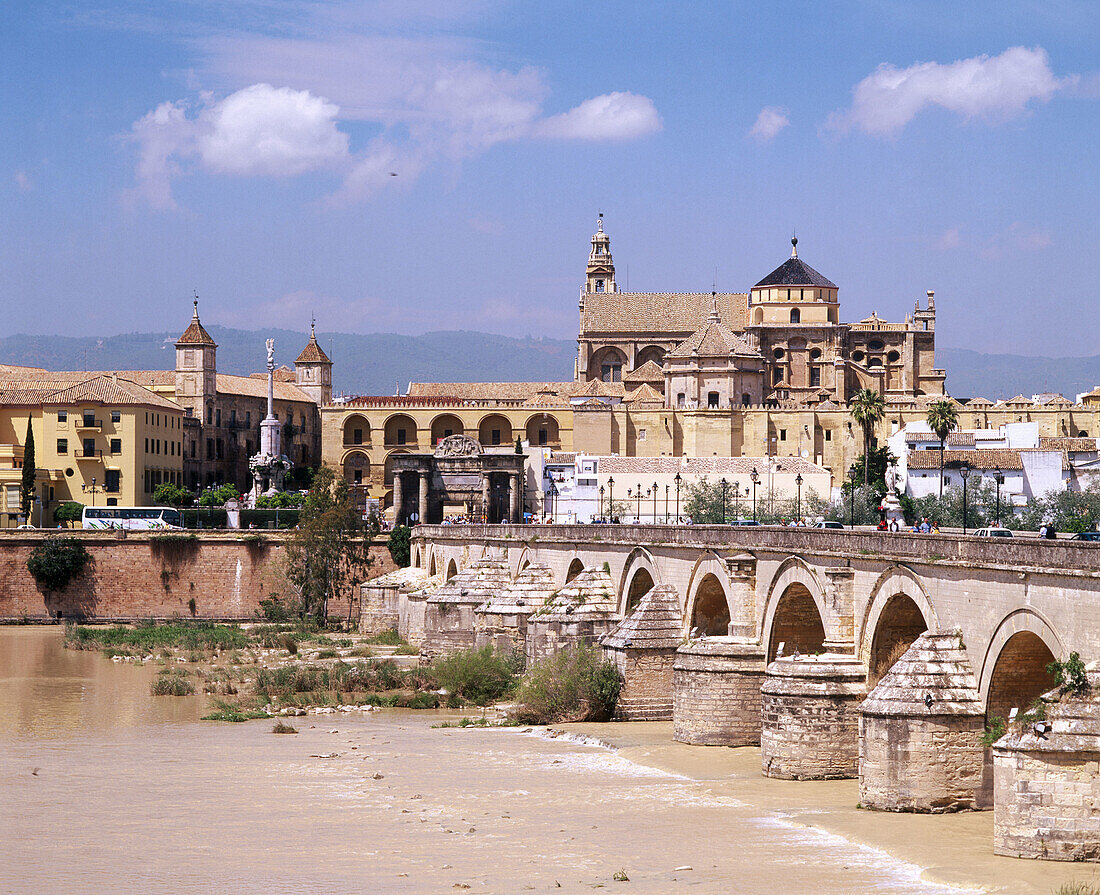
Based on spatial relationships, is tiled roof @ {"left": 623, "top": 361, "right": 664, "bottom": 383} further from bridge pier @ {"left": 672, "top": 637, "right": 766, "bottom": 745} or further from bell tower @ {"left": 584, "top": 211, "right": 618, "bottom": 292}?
bridge pier @ {"left": 672, "top": 637, "right": 766, "bottom": 745}

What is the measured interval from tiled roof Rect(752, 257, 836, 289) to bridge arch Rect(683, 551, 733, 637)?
7829cm

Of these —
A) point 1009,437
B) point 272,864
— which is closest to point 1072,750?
point 272,864

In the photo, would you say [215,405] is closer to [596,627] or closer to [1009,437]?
[1009,437]

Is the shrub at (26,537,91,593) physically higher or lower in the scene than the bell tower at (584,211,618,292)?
lower

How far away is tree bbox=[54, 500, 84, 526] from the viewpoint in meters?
74.0

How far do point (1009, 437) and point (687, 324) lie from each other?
1345 inches

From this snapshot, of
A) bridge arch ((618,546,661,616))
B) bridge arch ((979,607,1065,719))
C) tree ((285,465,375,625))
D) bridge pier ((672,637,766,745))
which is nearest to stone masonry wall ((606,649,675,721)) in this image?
bridge pier ((672,637,766,745))

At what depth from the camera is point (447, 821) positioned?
23.3 m

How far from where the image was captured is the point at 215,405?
10056 centimetres

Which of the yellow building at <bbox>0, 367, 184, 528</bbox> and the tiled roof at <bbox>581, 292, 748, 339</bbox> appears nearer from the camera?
the yellow building at <bbox>0, 367, 184, 528</bbox>

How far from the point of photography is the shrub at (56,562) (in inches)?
2532

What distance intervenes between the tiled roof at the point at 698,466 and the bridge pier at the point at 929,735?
57.3 meters

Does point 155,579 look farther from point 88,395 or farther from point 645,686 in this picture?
point 645,686

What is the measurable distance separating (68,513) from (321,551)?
55.2ft
